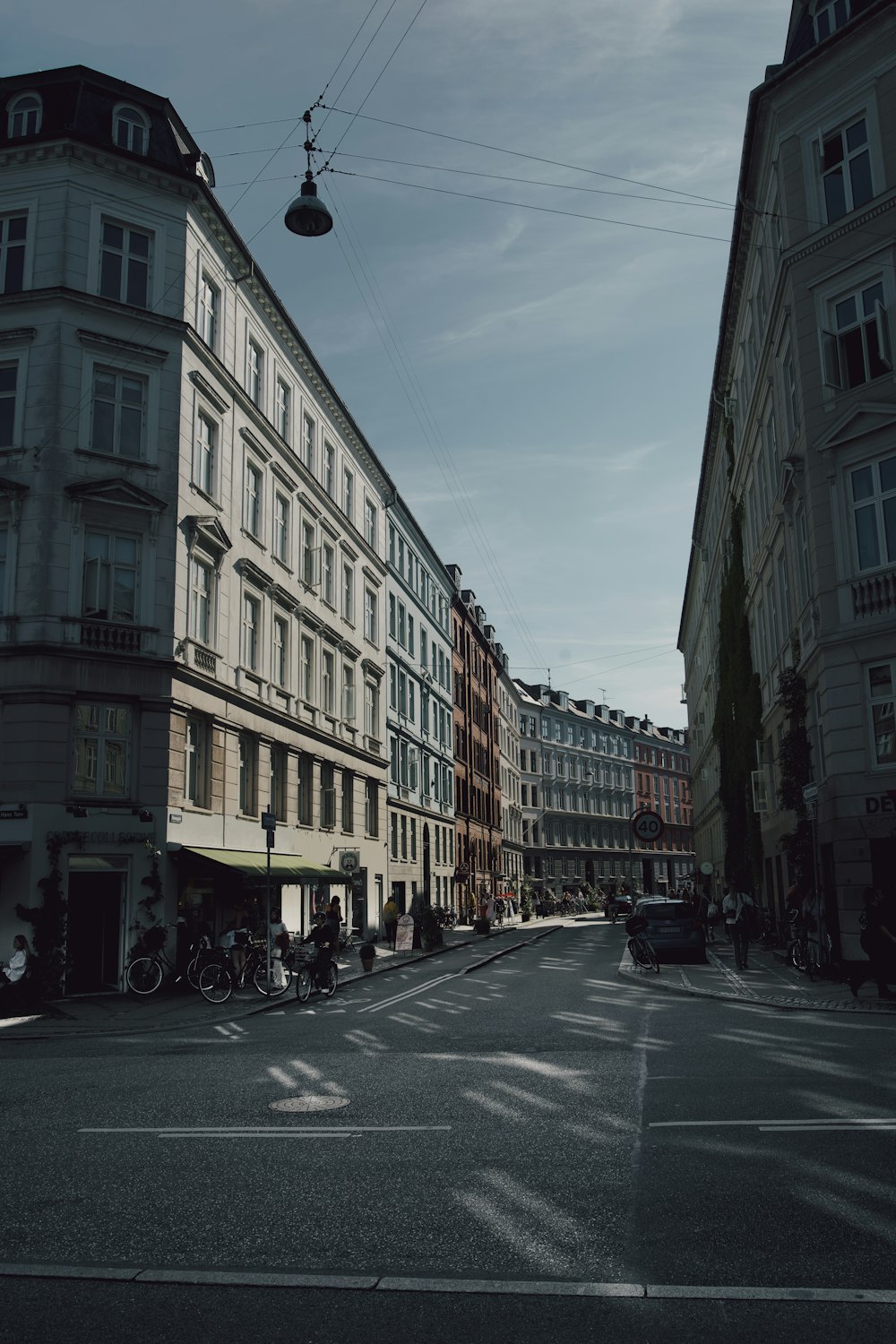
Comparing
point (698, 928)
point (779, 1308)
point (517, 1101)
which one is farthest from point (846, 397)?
point (779, 1308)

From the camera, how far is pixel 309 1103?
986cm

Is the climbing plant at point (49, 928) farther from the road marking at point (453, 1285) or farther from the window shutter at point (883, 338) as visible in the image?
the window shutter at point (883, 338)

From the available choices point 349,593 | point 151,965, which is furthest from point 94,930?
point 349,593

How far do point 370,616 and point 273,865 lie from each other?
746 inches

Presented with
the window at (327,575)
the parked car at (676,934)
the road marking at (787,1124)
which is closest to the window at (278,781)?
the window at (327,575)

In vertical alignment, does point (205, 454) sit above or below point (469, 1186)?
above

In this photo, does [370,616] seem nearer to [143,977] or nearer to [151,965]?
[151,965]

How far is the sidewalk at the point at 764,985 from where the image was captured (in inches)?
670

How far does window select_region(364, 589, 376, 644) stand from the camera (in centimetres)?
4600

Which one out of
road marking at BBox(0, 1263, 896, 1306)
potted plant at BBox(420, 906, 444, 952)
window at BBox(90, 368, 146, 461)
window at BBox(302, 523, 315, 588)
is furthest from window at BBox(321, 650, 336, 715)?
road marking at BBox(0, 1263, 896, 1306)

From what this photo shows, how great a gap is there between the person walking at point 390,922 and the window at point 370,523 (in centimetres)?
1488

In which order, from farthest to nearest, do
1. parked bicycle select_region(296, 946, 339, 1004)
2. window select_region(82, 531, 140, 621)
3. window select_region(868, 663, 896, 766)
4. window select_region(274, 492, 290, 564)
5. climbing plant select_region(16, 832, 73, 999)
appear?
window select_region(274, 492, 290, 564), window select_region(82, 531, 140, 621), climbing plant select_region(16, 832, 73, 999), parked bicycle select_region(296, 946, 339, 1004), window select_region(868, 663, 896, 766)

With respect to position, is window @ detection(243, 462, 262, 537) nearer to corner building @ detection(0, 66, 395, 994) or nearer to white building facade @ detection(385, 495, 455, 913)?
corner building @ detection(0, 66, 395, 994)

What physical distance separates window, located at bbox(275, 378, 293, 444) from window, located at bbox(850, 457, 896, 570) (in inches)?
744
